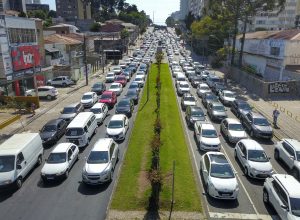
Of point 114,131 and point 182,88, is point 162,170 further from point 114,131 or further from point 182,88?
point 182,88

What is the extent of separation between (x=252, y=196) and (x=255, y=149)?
395 cm

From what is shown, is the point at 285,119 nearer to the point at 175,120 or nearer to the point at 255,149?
the point at 175,120

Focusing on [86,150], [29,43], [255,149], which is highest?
[29,43]

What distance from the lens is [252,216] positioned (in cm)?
1634

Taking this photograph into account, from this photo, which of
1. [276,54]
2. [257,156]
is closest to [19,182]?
[257,156]

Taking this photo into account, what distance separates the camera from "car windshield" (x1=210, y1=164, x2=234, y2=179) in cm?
1838

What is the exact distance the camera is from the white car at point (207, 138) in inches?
949

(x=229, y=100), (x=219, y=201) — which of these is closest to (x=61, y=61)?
(x=229, y=100)

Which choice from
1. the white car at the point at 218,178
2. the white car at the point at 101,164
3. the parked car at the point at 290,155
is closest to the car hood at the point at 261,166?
the parked car at the point at 290,155

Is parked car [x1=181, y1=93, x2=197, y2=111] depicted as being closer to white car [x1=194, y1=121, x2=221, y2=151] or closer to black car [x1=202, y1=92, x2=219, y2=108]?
black car [x1=202, y1=92, x2=219, y2=108]

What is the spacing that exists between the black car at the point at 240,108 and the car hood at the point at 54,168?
18.8 m

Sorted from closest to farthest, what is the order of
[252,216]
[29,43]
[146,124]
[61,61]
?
[252,216]
[146,124]
[29,43]
[61,61]

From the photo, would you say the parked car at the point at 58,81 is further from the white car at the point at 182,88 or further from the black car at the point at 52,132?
the black car at the point at 52,132

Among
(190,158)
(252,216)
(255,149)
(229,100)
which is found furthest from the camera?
(229,100)
